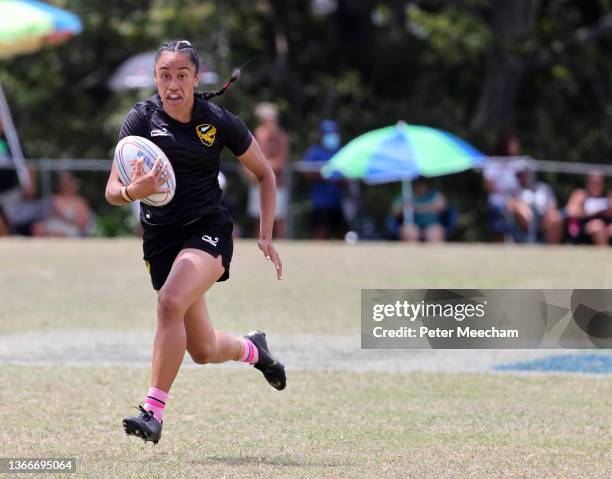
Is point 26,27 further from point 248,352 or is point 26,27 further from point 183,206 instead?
point 183,206

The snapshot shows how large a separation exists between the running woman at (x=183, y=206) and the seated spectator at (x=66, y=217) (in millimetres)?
12858

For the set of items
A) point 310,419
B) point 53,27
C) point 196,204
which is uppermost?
point 53,27

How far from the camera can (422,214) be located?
765 inches

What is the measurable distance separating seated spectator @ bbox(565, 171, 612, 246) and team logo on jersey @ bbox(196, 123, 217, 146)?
41.0 ft

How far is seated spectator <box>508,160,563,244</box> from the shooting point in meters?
18.8

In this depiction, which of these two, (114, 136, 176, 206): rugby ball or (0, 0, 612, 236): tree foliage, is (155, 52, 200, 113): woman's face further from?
(0, 0, 612, 236): tree foliage

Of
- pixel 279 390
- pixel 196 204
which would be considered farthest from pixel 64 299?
pixel 196 204

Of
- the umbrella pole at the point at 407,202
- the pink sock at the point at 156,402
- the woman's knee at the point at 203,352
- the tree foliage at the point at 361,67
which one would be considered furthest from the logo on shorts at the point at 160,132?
the tree foliage at the point at 361,67

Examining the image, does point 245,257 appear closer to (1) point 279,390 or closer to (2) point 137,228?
(2) point 137,228

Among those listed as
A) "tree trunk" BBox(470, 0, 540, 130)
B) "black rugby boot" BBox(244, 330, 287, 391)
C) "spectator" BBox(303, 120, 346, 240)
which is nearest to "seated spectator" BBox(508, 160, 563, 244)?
"spectator" BBox(303, 120, 346, 240)

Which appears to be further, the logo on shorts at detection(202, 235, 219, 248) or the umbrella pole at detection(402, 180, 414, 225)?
the umbrella pole at detection(402, 180, 414, 225)

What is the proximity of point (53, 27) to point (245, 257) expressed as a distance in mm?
4840

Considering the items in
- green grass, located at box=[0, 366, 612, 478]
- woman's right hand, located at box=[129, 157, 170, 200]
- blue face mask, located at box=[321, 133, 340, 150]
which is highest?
blue face mask, located at box=[321, 133, 340, 150]

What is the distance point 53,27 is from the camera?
1944 cm
